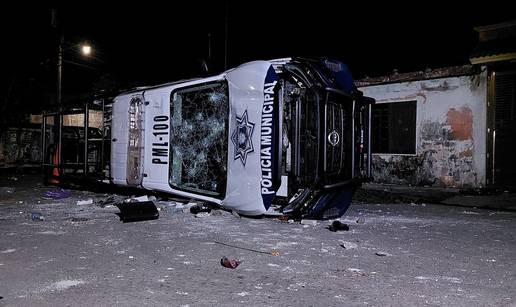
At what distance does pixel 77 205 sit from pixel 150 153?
5.45 ft

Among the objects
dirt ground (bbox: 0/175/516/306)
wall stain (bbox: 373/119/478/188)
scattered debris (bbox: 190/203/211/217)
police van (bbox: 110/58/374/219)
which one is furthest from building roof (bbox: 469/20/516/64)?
scattered debris (bbox: 190/203/211/217)

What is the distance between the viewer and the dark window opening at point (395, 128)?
12.4 meters

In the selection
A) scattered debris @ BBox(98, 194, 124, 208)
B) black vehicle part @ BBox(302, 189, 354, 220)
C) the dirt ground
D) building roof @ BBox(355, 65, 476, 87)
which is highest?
building roof @ BBox(355, 65, 476, 87)

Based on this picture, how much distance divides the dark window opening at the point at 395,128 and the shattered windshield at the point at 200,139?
24.1ft

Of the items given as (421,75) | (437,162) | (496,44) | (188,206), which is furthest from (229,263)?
(421,75)

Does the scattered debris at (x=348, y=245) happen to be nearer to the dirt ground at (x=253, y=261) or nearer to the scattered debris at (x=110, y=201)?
the dirt ground at (x=253, y=261)

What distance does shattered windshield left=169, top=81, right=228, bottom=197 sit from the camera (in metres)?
6.93

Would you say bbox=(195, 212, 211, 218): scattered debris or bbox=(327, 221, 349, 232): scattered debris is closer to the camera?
bbox=(327, 221, 349, 232): scattered debris

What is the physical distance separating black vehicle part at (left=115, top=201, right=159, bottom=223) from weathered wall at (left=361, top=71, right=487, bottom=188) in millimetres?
8224

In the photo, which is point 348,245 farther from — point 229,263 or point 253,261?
point 229,263

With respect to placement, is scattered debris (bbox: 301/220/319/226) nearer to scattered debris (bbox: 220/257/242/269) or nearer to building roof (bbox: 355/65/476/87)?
scattered debris (bbox: 220/257/242/269)

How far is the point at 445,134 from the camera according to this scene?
11.7 meters

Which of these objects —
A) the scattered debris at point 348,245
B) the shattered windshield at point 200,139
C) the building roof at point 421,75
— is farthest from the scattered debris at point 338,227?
the building roof at point 421,75

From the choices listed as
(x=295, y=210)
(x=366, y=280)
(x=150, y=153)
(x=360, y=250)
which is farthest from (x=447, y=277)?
(x=150, y=153)
